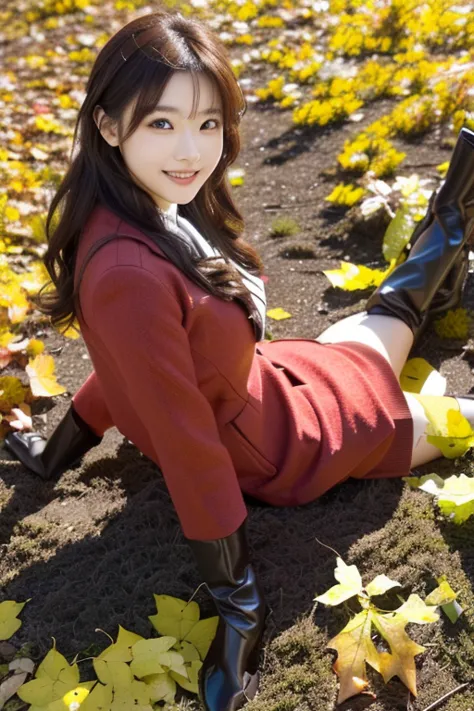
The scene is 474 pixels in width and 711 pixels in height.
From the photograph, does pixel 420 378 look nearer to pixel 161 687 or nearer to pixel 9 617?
pixel 161 687

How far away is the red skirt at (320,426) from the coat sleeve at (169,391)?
0.23 metres

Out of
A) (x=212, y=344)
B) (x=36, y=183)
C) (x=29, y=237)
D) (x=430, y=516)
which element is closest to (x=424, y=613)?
(x=430, y=516)

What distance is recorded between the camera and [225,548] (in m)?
1.61

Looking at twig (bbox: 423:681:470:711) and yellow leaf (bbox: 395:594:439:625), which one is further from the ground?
yellow leaf (bbox: 395:594:439:625)

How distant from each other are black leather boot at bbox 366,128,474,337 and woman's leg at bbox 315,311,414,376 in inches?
1.4

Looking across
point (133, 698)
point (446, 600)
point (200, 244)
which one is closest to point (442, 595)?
point (446, 600)

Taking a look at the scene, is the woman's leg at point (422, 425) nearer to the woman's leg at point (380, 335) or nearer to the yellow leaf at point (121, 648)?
the woman's leg at point (380, 335)

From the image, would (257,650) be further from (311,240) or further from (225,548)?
(311,240)

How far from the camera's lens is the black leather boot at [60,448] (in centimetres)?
218

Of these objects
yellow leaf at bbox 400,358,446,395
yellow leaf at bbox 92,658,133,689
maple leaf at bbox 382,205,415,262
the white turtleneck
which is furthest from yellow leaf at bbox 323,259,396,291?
yellow leaf at bbox 92,658,133,689

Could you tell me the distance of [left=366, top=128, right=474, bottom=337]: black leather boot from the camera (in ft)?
7.79

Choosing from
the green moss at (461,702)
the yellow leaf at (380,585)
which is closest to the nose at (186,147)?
the yellow leaf at (380,585)

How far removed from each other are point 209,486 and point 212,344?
29 centimetres

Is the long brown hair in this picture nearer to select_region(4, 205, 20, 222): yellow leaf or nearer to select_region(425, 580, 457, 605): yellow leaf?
select_region(425, 580, 457, 605): yellow leaf
